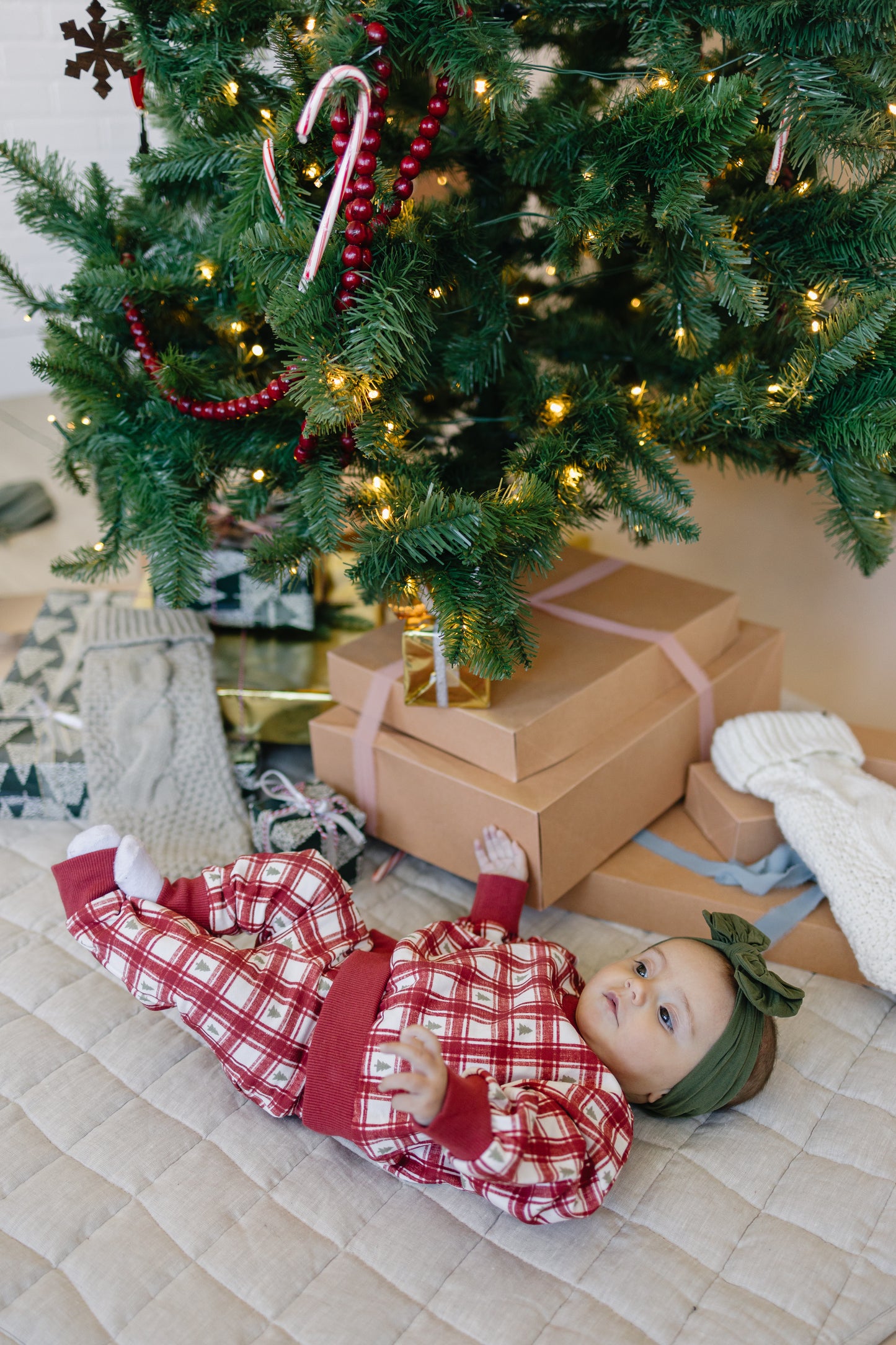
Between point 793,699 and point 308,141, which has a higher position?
point 308,141

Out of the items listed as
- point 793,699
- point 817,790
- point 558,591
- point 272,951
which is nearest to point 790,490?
point 793,699

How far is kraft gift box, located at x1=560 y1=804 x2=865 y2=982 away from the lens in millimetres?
1109

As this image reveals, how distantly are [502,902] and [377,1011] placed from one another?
21 centimetres

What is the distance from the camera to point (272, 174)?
865 millimetres

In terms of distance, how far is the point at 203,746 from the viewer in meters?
1.36

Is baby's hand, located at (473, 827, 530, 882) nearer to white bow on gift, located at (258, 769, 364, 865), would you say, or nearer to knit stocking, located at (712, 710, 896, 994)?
white bow on gift, located at (258, 769, 364, 865)

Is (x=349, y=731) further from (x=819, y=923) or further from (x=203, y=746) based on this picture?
(x=819, y=923)

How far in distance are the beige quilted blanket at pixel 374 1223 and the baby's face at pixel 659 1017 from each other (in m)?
0.08

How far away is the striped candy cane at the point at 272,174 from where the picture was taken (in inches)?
33.8

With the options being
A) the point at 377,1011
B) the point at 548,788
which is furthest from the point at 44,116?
the point at 377,1011

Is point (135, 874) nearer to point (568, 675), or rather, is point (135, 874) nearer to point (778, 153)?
point (568, 675)

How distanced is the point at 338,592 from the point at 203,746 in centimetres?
38

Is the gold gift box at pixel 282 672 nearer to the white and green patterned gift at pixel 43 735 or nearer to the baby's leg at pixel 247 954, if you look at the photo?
the white and green patterned gift at pixel 43 735

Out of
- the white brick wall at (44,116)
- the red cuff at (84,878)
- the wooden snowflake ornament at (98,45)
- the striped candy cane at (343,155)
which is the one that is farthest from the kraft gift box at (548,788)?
the white brick wall at (44,116)
